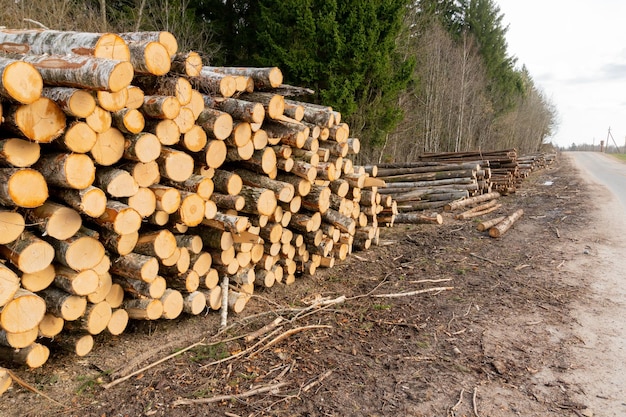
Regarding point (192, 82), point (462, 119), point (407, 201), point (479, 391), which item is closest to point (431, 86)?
point (462, 119)

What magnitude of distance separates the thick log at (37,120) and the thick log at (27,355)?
171 cm

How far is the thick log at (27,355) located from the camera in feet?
11.8

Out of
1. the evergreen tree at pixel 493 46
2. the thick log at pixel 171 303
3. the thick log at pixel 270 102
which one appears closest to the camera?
the thick log at pixel 171 303

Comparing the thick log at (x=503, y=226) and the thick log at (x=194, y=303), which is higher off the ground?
the thick log at (x=503, y=226)

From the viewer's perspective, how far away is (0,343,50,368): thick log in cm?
360

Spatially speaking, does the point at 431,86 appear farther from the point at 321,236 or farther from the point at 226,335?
the point at 226,335

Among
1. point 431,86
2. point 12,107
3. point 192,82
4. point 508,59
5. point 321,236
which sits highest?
point 508,59

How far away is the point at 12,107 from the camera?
332cm

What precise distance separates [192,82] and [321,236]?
281cm

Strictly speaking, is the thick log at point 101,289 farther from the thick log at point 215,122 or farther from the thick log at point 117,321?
the thick log at point 215,122

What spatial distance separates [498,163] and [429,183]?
16.7 feet

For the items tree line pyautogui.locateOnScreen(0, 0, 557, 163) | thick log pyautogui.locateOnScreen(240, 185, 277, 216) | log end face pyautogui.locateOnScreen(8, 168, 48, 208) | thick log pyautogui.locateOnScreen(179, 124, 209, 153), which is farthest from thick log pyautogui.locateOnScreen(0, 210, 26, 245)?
tree line pyautogui.locateOnScreen(0, 0, 557, 163)

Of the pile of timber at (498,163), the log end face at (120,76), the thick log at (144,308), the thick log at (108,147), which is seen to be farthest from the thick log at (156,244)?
the pile of timber at (498,163)

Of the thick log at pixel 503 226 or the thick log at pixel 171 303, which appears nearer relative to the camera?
the thick log at pixel 171 303
